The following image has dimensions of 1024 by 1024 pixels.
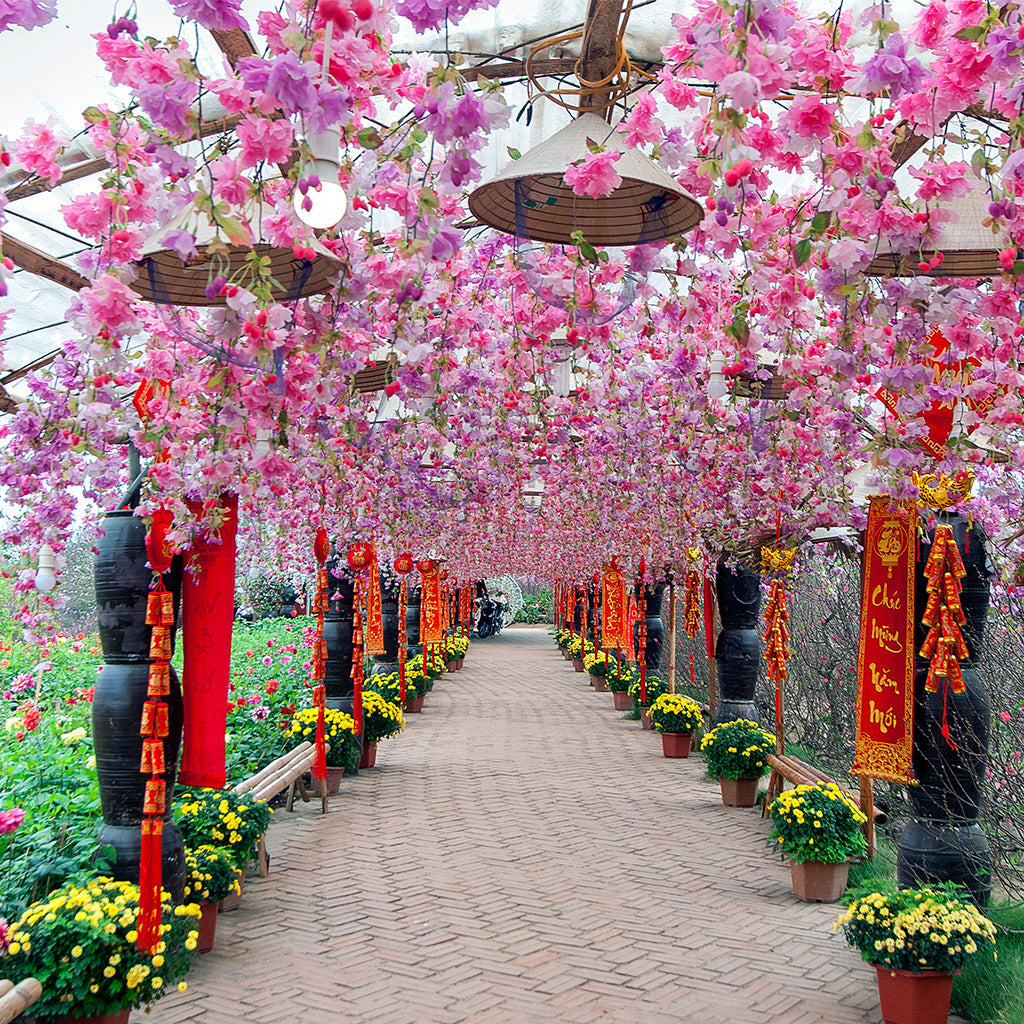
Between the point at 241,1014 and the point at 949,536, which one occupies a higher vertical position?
the point at 949,536

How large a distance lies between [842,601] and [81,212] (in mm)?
9597

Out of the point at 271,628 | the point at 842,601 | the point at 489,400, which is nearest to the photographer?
the point at 489,400

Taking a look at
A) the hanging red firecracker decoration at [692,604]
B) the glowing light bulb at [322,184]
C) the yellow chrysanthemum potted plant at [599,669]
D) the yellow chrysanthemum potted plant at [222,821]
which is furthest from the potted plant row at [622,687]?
the glowing light bulb at [322,184]

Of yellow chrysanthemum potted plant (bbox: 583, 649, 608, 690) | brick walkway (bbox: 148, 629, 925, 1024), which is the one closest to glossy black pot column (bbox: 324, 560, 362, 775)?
brick walkway (bbox: 148, 629, 925, 1024)

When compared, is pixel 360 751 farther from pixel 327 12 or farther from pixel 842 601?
pixel 327 12

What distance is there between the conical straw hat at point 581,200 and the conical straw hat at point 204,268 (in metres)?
0.57

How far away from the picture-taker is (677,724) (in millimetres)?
12992

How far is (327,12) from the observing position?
5.78 feet

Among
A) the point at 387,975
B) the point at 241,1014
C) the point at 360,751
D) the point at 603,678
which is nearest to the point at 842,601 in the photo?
the point at 360,751

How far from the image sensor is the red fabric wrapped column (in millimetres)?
5227

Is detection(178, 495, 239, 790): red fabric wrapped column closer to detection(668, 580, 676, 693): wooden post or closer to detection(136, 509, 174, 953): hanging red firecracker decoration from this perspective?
detection(136, 509, 174, 953): hanging red firecracker decoration

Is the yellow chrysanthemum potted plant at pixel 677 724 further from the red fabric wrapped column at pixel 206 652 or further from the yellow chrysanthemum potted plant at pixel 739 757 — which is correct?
the red fabric wrapped column at pixel 206 652

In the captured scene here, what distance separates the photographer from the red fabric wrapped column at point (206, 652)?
17.1ft

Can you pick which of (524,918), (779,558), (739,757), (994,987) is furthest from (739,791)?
(994,987)
